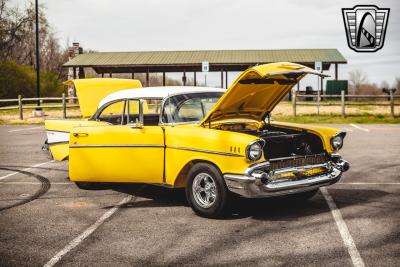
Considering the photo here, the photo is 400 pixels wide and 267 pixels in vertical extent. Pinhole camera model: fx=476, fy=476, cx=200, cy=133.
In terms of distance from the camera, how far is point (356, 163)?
32.1 ft

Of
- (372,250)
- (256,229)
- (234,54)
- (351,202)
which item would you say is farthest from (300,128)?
(234,54)

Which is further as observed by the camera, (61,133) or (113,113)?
(61,133)

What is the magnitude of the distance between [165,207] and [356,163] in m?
5.05

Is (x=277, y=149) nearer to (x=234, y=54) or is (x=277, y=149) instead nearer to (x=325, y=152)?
(x=325, y=152)

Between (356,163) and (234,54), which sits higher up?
(234,54)

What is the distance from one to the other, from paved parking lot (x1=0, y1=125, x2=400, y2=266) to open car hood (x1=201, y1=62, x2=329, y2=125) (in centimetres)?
124

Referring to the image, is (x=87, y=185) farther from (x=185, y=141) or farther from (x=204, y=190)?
(x=204, y=190)

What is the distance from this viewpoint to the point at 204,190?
5742 mm

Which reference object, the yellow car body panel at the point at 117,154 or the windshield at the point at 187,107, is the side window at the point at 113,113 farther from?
the windshield at the point at 187,107

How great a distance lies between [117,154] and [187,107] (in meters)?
1.13

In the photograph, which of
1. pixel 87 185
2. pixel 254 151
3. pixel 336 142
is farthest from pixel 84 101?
pixel 336 142

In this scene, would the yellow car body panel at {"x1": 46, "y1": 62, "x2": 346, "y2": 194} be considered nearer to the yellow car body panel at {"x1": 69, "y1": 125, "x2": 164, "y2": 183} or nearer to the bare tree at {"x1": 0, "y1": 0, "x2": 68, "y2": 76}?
the yellow car body panel at {"x1": 69, "y1": 125, "x2": 164, "y2": 183}

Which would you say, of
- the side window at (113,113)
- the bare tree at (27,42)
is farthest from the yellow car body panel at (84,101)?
the bare tree at (27,42)

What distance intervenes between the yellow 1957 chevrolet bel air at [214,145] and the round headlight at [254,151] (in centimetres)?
1
